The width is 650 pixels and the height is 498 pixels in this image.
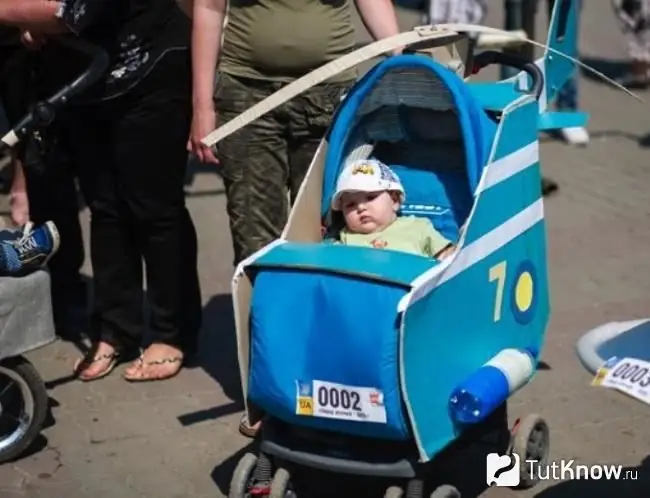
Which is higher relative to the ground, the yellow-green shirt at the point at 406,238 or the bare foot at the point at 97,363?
the yellow-green shirt at the point at 406,238

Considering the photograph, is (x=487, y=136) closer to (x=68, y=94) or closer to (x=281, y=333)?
(x=281, y=333)

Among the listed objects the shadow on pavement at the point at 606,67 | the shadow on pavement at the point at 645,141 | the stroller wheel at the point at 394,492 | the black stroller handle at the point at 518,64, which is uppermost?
the black stroller handle at the point at 518,64

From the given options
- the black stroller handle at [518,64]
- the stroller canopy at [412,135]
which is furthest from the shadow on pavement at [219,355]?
the black stroller handle at [518,64]

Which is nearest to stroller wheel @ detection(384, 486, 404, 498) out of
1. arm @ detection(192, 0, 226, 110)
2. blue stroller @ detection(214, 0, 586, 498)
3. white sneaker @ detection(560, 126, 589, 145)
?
blue stroller @ detection(214, 0, 586, 498)

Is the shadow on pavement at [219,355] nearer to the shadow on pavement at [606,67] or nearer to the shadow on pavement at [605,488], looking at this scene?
the shadow on pavement at [605,488]

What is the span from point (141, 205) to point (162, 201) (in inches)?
3.3

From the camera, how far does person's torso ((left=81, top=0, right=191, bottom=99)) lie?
16.4 ft

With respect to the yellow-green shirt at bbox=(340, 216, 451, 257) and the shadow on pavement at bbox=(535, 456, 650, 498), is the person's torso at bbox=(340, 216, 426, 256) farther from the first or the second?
the shadow on pavement at bbox=(535, 456, 650, 498)

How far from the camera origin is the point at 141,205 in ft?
17.2

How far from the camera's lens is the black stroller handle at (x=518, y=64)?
15.1 ft

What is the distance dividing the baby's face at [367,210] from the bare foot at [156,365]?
139 centimetres

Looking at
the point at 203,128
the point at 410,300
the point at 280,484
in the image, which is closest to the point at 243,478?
the point at 280,484

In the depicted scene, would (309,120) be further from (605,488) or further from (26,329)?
(605,488)

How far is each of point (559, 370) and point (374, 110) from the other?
1.53 m
